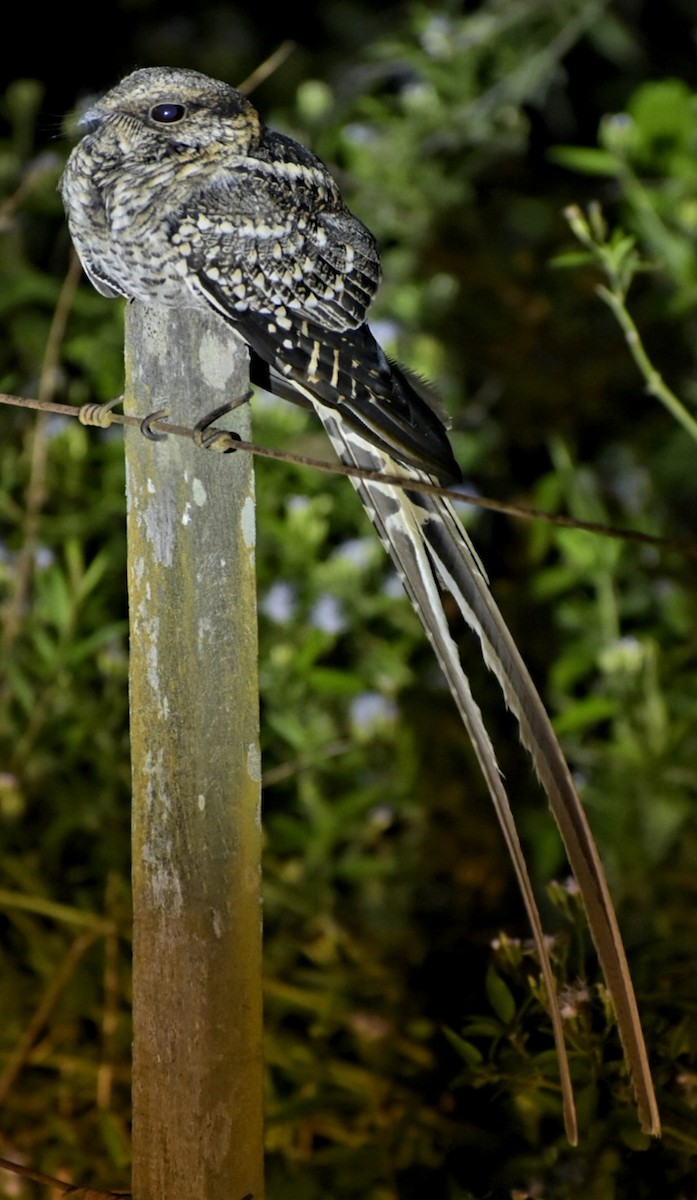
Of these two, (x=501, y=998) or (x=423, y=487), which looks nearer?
(x=423, y=487)

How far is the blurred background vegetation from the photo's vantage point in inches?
60.2

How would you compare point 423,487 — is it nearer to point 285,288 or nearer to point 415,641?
point 285,288

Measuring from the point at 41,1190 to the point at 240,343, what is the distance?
1.18 m

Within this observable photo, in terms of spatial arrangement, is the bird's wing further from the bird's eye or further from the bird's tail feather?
the bird's eye

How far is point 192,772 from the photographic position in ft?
3.49

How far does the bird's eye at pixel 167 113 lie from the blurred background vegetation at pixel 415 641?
203mm

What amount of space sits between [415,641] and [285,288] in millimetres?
1299

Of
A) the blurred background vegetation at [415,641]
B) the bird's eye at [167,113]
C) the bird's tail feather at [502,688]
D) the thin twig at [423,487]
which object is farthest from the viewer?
the blurred background vegetation at [415,641]

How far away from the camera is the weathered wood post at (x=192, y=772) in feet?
3.47

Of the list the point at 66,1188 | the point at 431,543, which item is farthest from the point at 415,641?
the point at 66,1188

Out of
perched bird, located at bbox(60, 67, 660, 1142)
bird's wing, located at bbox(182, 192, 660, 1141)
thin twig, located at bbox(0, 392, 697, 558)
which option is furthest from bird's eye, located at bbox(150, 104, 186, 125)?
thin twig, located at bbox(0, 392, 697, 558)

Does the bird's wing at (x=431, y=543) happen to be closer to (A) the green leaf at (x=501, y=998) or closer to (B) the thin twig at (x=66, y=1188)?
(A) the green leaf at (x=501, y=998)

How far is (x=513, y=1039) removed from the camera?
1.21 m

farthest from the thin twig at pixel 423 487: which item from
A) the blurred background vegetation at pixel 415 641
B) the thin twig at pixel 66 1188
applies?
the thin twig at pixel 66 1188
